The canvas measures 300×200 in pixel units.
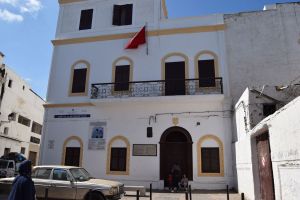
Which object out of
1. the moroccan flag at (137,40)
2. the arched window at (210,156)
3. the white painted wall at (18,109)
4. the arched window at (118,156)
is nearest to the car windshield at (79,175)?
the arched window at (118,156)

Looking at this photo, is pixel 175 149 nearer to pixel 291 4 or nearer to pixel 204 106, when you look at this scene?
pixel 204 106

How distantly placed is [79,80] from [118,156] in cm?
529

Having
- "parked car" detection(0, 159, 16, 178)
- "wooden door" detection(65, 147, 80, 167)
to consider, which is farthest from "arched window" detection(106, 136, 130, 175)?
"parked car" detection(0, 159, 16, 178)

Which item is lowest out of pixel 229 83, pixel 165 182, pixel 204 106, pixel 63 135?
pixel 165 182

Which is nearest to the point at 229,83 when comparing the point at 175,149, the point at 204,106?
the point at 204,106

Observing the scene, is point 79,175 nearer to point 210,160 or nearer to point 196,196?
point 196,196

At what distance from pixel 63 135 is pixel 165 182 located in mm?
6442

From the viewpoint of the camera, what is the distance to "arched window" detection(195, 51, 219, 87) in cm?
1416

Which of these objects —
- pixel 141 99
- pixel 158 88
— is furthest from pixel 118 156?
pixel 158 88

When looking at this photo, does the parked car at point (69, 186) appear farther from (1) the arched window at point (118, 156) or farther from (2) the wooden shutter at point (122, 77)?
(2) the wooden shutter at point (122, 77)

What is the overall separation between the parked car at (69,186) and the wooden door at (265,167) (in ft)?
15.1

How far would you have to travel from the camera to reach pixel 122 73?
15.4m

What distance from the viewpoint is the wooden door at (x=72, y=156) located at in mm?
14685

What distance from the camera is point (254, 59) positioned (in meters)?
14.1
